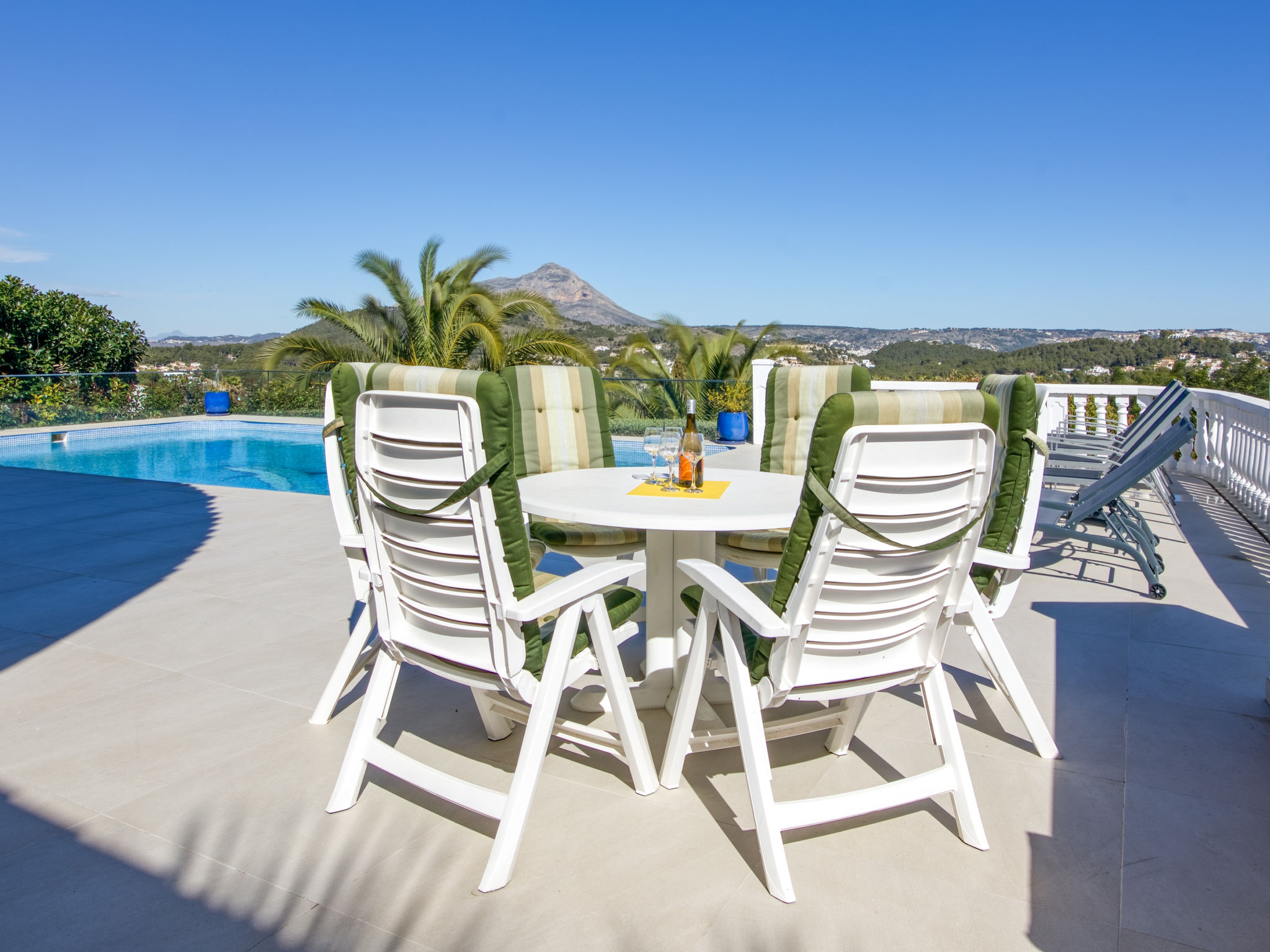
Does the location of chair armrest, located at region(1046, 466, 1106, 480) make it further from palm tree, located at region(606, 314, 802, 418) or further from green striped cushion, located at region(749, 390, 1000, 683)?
palm tree, located at region(606, 314, 802, 418)

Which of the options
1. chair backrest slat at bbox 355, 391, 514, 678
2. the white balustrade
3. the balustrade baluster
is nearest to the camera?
chair backrest slat at bbox 355, 391, 514, 678

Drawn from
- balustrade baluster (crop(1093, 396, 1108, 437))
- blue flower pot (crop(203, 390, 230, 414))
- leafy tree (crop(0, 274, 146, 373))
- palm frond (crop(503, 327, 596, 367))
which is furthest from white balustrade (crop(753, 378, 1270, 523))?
leafy tree (crop(0, 274, 146, 373))

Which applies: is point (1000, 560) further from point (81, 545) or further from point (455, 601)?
point (81, 545)

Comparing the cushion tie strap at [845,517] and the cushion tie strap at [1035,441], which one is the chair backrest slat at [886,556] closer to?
the cushion tie strap at [845,517]

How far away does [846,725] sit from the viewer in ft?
7.06

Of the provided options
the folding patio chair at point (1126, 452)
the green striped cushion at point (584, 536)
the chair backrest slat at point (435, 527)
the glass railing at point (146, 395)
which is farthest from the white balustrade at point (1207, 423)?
the glass railing at point (146, 395)

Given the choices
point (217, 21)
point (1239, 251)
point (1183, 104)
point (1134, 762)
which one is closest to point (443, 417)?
point (1134, 762)

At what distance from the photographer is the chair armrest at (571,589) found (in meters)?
1.60

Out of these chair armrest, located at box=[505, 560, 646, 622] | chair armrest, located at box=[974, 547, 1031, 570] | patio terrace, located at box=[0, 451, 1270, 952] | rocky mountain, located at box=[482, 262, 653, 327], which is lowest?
patio terrace, located at box=[0, 451, 1270, 952]

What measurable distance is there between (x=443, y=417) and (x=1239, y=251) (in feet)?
92.5

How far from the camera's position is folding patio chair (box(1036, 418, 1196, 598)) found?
3.54 metres

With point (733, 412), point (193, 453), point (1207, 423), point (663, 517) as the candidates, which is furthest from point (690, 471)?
point (193, 453)

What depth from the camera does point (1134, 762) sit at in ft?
7.04

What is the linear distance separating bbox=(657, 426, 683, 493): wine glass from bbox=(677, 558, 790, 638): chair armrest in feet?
2.57
